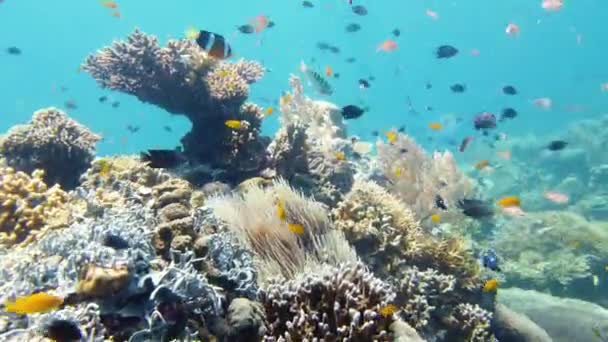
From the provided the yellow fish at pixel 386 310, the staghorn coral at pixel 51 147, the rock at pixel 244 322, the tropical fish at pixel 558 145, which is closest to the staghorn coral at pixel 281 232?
the rock at pixel 244 322

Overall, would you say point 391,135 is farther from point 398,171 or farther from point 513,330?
point 513,330

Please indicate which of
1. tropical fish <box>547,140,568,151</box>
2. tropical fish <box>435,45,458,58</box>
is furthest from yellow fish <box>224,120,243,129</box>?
tropical fish <box>547,140,568,151</box>

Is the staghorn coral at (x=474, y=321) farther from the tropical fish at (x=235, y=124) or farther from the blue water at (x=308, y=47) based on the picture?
the blue water at (x=308, y=47)

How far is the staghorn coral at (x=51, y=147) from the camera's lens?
7.50 m

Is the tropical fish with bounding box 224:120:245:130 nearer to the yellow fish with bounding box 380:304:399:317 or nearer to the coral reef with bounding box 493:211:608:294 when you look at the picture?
the yellow fish with bounding box 380:304:399:317

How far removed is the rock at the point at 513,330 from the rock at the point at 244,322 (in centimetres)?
451

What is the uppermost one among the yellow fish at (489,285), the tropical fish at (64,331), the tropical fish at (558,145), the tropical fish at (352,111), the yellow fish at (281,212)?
the tropical fish at (558,145)

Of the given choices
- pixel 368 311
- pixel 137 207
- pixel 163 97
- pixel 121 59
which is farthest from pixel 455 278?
pixel 121 59

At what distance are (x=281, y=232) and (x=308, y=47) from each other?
14852cm

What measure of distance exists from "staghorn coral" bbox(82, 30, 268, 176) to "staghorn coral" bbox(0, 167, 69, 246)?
8.75 feet

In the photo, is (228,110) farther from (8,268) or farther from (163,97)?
(8,268)

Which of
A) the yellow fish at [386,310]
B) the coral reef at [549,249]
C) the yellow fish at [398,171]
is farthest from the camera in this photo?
the coral reef at [549,249]

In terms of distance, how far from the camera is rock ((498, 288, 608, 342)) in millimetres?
7688

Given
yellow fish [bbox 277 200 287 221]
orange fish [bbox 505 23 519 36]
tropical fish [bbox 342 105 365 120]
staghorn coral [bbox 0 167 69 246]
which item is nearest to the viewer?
yellow fish [bbox 277 200 287 221]
